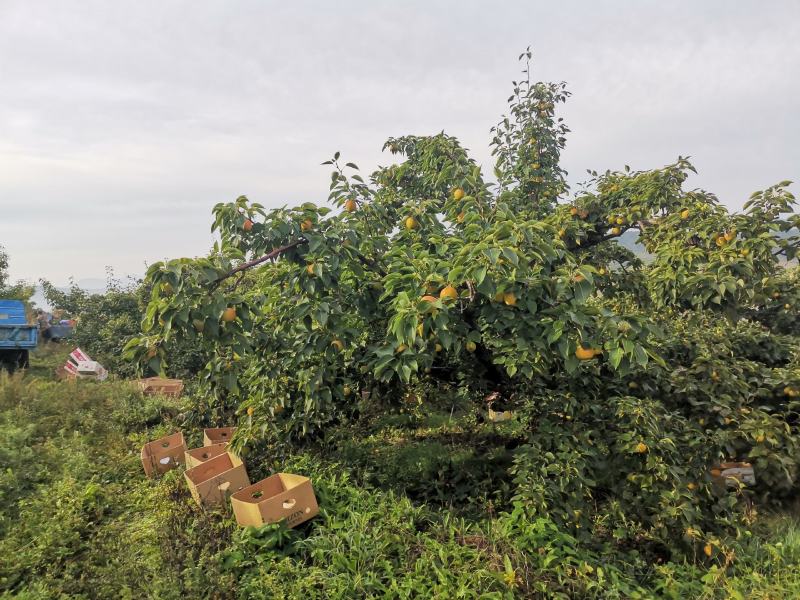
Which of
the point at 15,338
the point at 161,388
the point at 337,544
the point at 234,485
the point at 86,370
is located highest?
the point at 15,338

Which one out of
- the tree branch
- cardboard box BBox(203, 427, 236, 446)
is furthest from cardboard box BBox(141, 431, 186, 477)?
the tree branch

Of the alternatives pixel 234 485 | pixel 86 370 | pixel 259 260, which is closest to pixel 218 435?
pixel 234 485

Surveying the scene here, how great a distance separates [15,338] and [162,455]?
6411 mm

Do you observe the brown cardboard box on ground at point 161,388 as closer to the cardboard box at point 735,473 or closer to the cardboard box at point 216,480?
the cardboard box at point 216,480

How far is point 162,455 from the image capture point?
4.25 metres

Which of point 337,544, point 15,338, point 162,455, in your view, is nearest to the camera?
point 337,544

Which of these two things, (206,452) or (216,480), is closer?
(216,480)

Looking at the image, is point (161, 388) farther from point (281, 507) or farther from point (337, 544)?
point (337, 544)

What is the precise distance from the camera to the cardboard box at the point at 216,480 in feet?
11.2

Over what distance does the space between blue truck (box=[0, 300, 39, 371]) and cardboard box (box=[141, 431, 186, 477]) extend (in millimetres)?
5932

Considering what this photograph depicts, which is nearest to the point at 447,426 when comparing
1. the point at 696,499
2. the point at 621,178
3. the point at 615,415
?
the point at 615,415

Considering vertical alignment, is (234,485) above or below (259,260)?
below

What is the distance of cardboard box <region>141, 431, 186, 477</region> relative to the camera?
4.14 m

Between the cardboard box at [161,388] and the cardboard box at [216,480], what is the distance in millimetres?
3251
